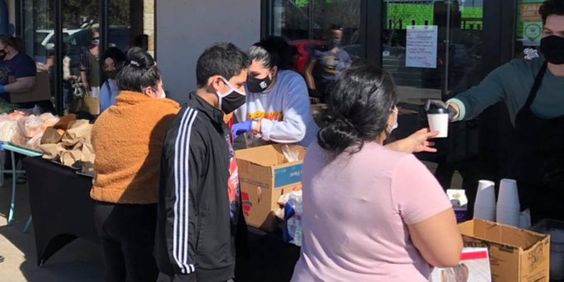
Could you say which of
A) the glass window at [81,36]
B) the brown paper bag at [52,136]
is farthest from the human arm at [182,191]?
the glass window at [81,36]

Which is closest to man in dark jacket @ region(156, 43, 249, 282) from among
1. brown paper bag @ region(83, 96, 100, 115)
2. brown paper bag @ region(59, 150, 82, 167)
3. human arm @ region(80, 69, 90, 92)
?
brown paper bag @ region(59, 150, 82, 167)

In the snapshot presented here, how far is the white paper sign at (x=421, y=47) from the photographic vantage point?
495cm

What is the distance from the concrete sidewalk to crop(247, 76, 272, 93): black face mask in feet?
6.30

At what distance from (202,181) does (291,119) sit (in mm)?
1400

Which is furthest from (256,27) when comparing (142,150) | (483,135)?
(142,150)

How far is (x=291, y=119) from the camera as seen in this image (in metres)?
4.22

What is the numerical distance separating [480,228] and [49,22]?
8.42m

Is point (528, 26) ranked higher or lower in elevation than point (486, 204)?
higher

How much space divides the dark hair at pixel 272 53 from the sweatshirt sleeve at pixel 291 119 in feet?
0.45

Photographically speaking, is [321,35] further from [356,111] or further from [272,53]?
[356,111]

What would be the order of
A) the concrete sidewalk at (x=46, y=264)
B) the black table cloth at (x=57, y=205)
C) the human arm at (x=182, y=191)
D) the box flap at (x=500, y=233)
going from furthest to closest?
the concrete sidewalk at (x=46, y=264), the black table cloth at (x=57, y=205), the human arm at (x=182, y=191), the box flap at (x=500, y=233)

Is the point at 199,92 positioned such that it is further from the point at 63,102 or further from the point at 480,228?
the point at 63,102

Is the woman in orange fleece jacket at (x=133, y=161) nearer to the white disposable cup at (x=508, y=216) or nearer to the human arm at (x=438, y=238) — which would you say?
the white disposable cup at (x=508, y=216)

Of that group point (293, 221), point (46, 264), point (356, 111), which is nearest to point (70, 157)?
point (46, 264)
